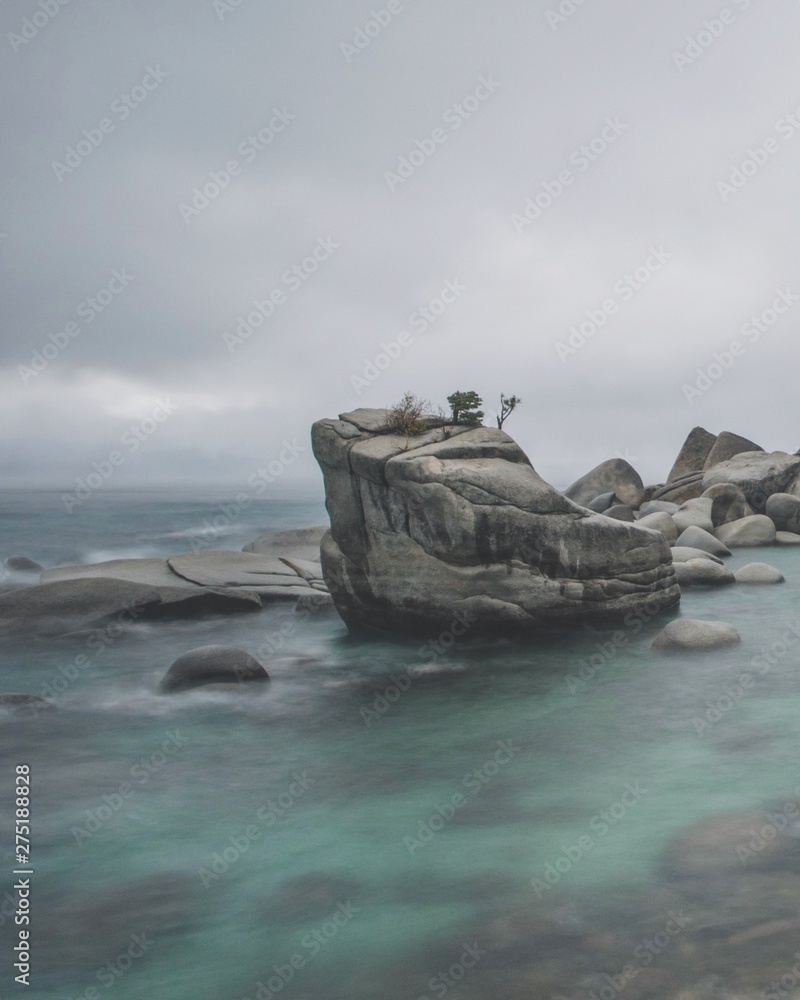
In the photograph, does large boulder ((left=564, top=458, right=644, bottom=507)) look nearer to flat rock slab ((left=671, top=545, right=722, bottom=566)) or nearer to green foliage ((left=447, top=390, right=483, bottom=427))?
flat rock slab ((left=671, top=545, right=722, bottom=566))

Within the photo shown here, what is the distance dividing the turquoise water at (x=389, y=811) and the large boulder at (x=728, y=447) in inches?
1109

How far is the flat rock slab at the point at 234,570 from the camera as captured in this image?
756 inches

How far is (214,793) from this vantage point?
26.8 feet

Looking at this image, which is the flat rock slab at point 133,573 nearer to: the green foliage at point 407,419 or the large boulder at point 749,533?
the green foliage at point 407,419

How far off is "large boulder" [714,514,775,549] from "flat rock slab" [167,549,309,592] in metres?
15.4

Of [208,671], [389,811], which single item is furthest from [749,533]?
[389,811]

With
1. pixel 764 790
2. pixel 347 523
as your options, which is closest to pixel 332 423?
pixel 347 523

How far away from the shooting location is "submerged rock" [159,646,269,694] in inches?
464

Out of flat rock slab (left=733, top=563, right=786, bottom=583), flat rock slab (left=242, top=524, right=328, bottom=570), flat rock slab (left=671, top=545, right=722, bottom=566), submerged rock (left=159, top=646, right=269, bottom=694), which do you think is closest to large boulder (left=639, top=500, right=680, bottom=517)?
flat rock slab (left=671, top=545, right=722, bottom=566)

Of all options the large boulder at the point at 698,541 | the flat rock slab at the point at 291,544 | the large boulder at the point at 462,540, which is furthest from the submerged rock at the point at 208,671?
the large boulder at the point at 698,541

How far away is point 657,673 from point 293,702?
526 cm

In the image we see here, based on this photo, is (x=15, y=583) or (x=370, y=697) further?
(x=15, y=583)

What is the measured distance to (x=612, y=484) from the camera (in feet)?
116

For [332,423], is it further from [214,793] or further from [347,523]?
[214,793]
